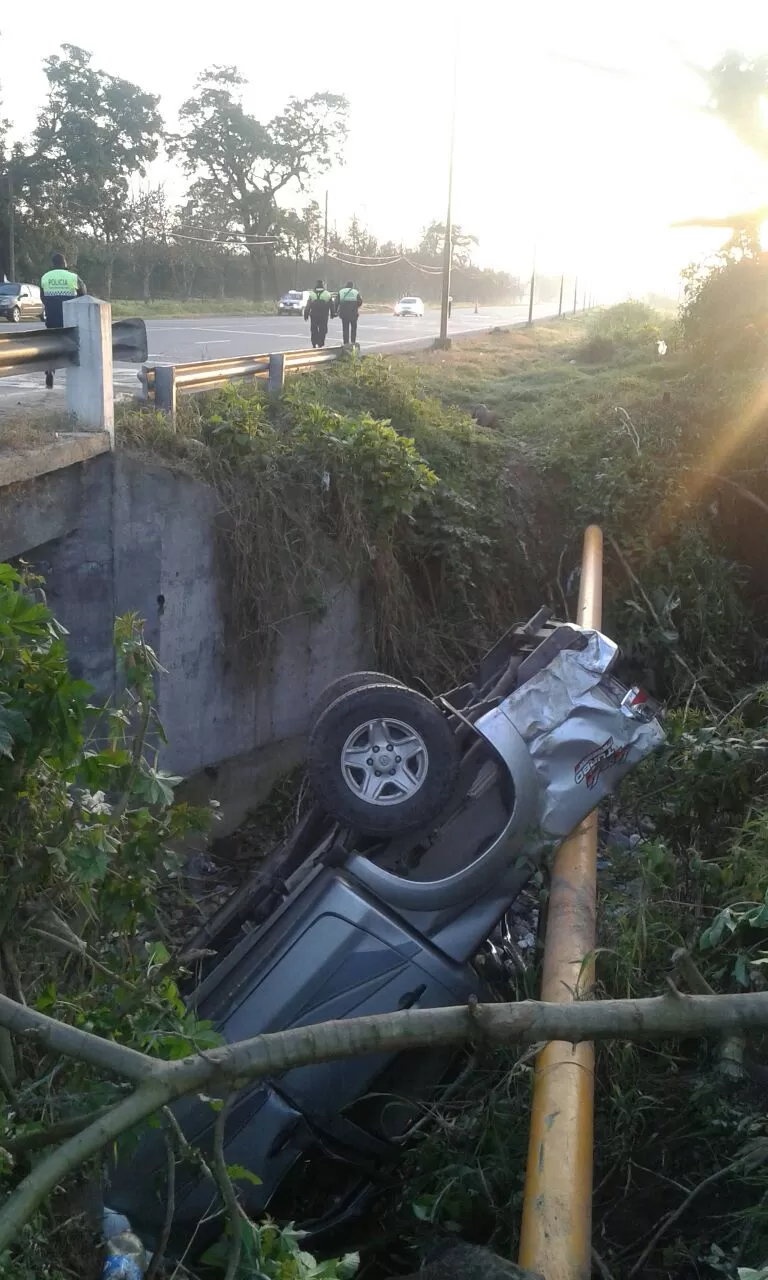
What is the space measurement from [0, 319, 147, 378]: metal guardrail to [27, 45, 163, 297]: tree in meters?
37.2

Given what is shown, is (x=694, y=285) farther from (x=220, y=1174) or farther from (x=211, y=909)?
(x=220, y=1174)

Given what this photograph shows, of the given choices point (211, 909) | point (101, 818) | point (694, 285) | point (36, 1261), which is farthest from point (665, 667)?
point (694, 285)

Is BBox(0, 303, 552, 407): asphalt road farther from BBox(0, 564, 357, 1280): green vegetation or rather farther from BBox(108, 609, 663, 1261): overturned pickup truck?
BBox(0, 564, 357, 1280): green vegetation

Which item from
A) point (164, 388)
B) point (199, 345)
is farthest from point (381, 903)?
point (199, 345)

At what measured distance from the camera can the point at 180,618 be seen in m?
7.79

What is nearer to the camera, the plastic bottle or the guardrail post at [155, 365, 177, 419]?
the plastic bottle

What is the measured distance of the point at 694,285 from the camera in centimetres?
1702

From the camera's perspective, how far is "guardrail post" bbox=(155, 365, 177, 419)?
26.4 ft

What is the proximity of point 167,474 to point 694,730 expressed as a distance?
401cm

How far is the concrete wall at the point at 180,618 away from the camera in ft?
23.7

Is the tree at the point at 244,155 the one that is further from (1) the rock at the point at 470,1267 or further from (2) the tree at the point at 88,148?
(1) the rock at the point at 470,1267

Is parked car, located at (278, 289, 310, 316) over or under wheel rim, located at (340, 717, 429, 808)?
over

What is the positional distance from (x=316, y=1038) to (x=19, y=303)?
28.4 meters

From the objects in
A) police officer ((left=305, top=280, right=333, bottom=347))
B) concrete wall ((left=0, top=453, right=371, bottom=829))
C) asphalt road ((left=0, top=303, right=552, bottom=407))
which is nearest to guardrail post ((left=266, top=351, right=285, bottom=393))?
asphalt road ((left=0, top=303, right=552, bottom=407))
